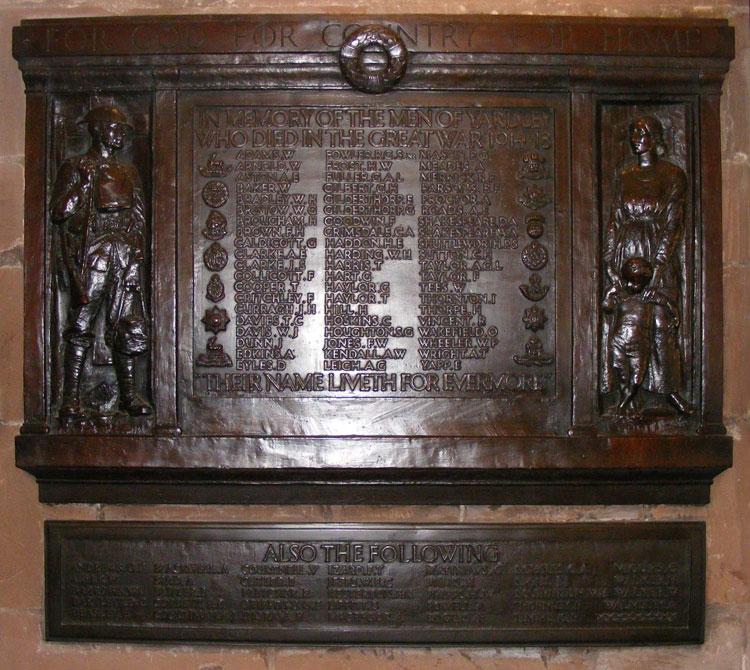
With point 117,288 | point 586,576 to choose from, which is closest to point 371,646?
point 586,576

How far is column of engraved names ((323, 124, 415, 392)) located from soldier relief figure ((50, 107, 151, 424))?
1040 millimetres

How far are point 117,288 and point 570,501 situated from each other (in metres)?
2.74

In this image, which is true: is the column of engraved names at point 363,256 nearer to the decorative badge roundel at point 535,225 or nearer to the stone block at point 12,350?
the decorative badge roundel at point 535,225

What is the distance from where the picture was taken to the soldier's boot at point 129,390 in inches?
165

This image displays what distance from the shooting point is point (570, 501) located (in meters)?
4.23

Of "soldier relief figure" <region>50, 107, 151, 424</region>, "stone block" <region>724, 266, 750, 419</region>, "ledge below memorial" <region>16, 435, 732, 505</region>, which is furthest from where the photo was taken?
"stone block" <region>724, 266, 750, 419</region>

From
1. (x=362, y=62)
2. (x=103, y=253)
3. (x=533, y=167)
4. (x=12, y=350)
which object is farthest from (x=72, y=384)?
(x=533, y=167)

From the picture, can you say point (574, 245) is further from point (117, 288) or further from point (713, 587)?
point (117, 288)

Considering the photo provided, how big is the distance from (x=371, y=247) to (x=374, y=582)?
1.83 meters

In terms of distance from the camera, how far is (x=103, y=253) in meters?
4.23

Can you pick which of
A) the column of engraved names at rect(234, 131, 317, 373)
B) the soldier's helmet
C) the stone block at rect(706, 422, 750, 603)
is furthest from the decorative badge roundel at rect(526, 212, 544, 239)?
the soldier's helmet

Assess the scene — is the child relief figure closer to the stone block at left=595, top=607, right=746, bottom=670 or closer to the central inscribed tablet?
the central inscribed tablet

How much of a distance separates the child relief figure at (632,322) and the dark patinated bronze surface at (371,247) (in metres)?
0.01

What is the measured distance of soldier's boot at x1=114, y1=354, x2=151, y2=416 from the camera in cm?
418
